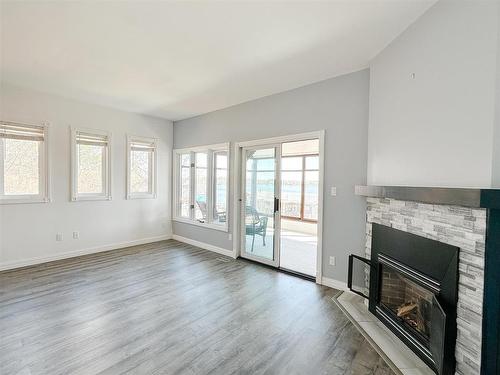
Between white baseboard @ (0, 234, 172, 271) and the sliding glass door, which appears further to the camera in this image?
the sliding glass door

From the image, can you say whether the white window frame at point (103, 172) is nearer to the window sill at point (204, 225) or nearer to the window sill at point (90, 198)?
the window sill at point (90, 198)

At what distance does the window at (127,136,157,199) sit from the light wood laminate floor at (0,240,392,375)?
1906mm

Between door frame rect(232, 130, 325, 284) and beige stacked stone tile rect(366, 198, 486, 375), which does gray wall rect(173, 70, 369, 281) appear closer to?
door frame rect(232, 130, 325, 284)

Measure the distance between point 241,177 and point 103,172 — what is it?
9.07 feet

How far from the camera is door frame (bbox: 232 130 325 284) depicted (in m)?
3.31

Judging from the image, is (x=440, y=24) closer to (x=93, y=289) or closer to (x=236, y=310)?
(x=236, y=310)

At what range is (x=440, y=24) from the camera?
1844 millimetres

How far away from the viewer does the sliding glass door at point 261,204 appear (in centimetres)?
398

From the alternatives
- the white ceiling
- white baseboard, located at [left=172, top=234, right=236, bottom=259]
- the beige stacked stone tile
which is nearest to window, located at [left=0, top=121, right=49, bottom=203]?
the white ceiling

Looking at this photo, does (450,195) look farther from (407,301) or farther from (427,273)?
(407,301)

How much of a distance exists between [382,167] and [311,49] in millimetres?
1480

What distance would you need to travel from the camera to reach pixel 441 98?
5.98 ft

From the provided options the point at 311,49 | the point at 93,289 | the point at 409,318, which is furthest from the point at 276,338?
the point at 311,49

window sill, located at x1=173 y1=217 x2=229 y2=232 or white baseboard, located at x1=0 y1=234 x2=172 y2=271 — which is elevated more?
window sill, located at x1=173 y1=217 x2=229 y2=232
